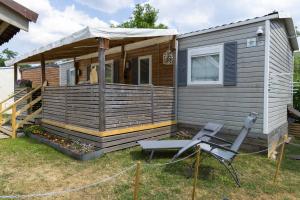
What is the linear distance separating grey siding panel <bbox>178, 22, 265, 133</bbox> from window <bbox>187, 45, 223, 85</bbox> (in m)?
0.15

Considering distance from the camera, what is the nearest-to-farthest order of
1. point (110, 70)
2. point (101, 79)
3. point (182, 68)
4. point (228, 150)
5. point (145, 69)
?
point (228, 150) → point (101, 79) → point (182, 68) → point (145, 69) → point (110, 70)

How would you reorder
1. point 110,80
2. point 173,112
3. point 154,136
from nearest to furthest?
point 154,136
point 173,112
point 110,80

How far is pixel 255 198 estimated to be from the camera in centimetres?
402

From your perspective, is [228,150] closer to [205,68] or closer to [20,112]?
[205,68]

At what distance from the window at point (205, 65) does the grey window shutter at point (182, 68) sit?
139mm

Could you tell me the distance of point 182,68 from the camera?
25.9 ft

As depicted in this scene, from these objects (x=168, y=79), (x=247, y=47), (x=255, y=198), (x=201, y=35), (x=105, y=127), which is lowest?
(x=255, y=198)

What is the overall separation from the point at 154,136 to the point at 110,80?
4.85 meters

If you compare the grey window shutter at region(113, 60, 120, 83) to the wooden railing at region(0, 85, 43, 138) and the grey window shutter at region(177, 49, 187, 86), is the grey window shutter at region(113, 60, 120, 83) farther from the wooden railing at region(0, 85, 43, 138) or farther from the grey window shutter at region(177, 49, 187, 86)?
the grey window shutter at region(177, 49, 187, 86)

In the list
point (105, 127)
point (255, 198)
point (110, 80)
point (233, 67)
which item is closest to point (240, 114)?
point (233, 67)

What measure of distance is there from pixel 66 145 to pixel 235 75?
4631mm

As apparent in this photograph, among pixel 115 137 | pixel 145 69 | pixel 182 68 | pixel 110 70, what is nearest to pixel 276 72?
pixel 182 68

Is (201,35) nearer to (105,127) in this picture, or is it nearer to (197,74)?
(197,74)

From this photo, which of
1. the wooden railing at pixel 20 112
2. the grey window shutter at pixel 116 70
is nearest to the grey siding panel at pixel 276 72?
the grey window shutter at pixel 116 70
